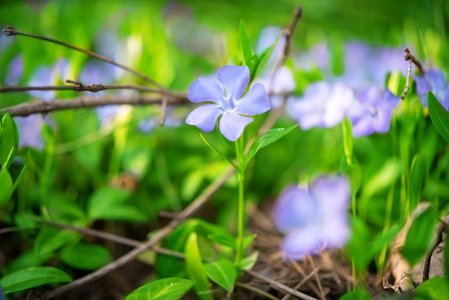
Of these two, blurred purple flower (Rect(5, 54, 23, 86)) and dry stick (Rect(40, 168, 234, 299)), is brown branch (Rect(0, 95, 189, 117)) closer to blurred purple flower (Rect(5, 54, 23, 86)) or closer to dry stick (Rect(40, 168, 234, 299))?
dry stick (Rect(40, 168, 234, 299))

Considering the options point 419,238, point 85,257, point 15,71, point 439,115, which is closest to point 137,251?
point 85,257

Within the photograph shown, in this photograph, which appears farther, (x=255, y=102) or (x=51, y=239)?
(x=51, y=239)

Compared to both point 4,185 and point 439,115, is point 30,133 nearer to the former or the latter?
point 4,185

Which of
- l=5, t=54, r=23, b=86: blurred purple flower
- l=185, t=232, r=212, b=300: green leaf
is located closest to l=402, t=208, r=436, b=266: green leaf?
l=185, t=232, r=212, b=300: green leaf

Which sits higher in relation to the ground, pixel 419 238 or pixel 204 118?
pixel 204 118

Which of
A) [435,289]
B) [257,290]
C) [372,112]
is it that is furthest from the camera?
[372,112]

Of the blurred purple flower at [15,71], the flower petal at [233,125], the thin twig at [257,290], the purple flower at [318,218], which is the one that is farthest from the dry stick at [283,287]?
the blurred purple flower at [15,71]
